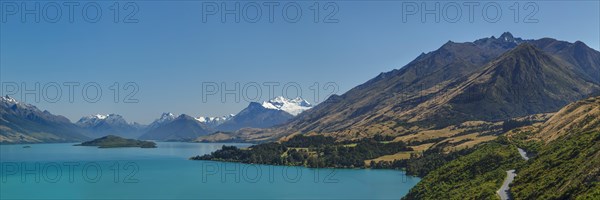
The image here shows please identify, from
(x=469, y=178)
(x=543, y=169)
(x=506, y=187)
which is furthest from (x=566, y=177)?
(x=469, y=178)

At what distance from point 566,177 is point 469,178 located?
147 ft

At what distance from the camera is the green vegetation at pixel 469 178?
319ft

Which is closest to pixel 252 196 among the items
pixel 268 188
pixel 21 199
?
pixel 268 188

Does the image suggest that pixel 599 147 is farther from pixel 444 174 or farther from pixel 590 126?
pixel 444 174

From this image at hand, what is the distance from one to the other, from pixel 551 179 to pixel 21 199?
15885 centimetres

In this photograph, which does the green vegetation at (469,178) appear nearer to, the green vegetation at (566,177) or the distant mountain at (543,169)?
the distant mountain at (543,169)

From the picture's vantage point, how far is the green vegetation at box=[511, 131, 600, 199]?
59.7m

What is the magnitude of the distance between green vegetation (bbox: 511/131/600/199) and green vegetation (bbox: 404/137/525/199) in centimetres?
729

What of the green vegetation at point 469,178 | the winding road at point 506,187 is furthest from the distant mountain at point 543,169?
the winding road at point 506,187

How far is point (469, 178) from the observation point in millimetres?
115812

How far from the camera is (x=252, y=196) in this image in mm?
167750

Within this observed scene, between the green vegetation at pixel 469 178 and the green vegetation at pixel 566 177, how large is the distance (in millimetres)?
7294

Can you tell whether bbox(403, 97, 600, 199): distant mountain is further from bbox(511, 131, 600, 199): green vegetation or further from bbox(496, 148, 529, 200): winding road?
bbox(496, 148, 529, 200): winding road

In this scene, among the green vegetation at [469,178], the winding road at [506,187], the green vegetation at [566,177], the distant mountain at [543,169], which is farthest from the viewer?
the green vegetation at [469,178]
